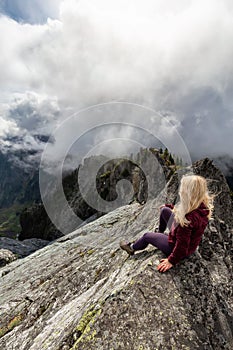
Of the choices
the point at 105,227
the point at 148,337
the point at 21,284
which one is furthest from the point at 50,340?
the point at 105,227

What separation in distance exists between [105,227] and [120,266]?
9.84 meters

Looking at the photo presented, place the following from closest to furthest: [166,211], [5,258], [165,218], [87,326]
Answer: [87,326] < [166,211] < [165,218] < [5,258]

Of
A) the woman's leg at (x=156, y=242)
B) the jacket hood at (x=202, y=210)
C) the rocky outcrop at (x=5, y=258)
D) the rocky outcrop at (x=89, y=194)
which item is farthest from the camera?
the rocky outcrop at (x=89, y=194)

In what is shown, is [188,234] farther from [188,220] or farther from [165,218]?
[165,218]

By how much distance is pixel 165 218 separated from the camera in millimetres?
11141

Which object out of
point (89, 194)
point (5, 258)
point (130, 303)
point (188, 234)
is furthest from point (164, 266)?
point (89, 194)

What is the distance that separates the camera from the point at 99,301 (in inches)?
338

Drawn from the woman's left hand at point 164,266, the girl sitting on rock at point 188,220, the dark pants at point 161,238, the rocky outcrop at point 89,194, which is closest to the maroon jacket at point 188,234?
the girl sitting on rock at point 188,220

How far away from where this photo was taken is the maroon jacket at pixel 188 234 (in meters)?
9.08

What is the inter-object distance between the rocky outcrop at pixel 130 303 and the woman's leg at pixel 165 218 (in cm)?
120

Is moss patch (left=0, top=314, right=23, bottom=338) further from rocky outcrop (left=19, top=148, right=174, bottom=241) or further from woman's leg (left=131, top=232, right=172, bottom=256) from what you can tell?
rocky outcrop (left=19, top=148, right=174, bottom=241)

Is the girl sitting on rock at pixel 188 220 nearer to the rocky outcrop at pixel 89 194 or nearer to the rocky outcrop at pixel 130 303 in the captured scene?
the rocky outcrop at pixel 130 303

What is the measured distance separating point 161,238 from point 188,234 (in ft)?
4.78

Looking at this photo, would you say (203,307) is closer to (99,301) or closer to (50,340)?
(99,301)
